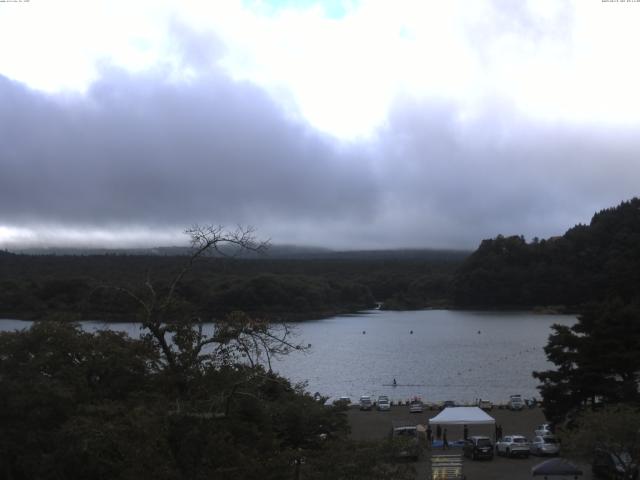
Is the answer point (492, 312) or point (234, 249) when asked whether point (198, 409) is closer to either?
point (234, 249)

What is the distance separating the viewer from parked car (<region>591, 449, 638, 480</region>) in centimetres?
1569

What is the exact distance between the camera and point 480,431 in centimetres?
3400

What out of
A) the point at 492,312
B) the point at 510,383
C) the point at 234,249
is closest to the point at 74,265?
the point at 492,312

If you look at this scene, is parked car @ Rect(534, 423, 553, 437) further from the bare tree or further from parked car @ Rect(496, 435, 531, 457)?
the bare tree

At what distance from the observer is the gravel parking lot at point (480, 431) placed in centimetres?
2145

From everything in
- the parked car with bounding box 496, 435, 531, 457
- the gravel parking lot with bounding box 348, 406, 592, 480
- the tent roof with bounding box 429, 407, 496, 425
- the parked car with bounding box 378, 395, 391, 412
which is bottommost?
the parked car with bounding box 378, 395, 391, 412

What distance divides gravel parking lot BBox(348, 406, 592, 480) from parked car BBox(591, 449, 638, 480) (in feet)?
2.05

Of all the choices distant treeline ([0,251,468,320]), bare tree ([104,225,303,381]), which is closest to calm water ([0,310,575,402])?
distant treeline ([0,251,468,320])

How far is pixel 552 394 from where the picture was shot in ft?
86.6

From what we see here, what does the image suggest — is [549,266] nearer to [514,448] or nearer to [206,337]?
[514,448]

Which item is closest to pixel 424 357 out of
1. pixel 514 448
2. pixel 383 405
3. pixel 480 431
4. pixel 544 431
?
pixel 383 405

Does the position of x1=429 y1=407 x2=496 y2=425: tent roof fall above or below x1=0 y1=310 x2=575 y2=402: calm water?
above

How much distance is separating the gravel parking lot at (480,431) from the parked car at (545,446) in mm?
412

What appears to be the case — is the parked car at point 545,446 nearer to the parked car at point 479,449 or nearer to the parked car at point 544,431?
the parked car at point 479,449
